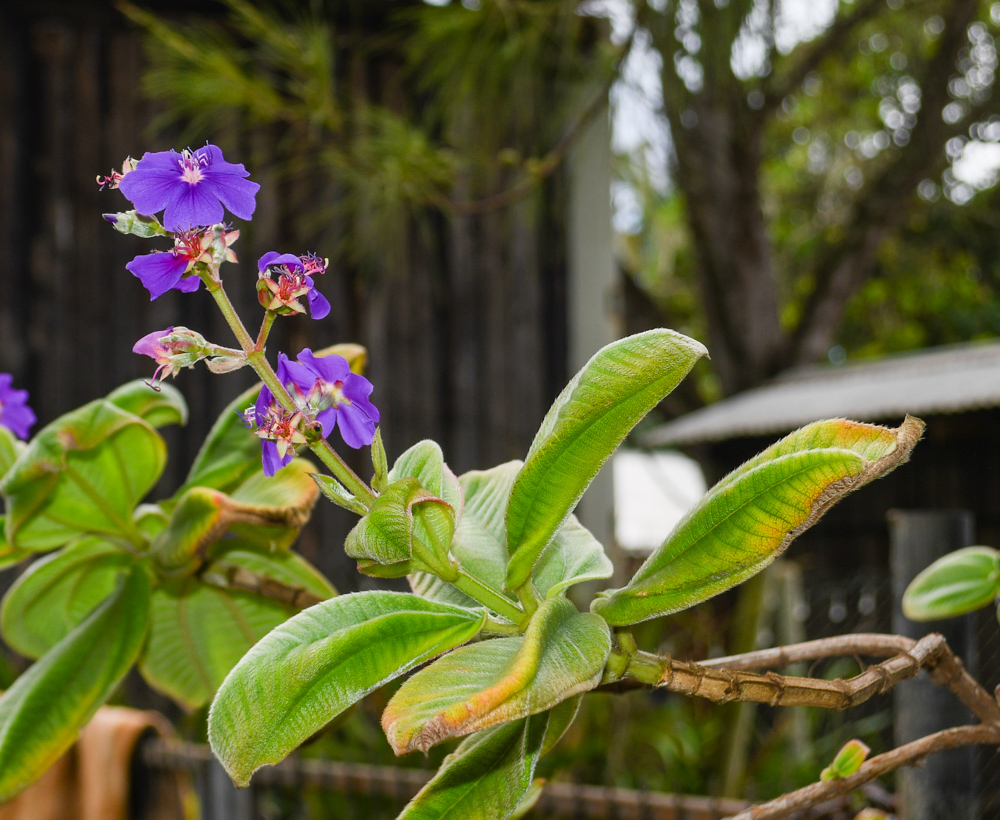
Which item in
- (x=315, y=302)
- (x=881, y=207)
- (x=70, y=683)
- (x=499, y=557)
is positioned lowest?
(x=70, y=683)

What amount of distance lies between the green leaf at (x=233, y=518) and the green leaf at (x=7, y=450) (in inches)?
5.2

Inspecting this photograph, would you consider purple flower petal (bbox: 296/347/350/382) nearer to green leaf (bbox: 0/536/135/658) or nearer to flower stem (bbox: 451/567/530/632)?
flower stem (bbox: 451/567/530/632)

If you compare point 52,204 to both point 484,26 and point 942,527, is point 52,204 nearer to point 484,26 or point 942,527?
point 484,26

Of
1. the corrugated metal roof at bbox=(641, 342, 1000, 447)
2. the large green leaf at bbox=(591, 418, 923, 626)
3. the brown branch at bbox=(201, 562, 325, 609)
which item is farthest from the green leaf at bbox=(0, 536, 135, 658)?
the corrugated metal roof at bbox=(641, 342, 1000, 447)

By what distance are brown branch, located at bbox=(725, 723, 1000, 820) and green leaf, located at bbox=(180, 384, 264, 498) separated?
36 cm

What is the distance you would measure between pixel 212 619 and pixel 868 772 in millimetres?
430

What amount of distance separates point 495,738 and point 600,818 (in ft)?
6.08

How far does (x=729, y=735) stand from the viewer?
2562 millimetres

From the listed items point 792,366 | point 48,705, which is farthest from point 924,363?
point 48,705

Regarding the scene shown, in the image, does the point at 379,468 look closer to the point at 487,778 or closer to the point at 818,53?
the point at 487,778

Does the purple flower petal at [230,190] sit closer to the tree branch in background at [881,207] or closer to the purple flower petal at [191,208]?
the purple flower petal at [191,208]

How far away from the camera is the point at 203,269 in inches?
14.4

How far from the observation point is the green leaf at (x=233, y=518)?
50cm

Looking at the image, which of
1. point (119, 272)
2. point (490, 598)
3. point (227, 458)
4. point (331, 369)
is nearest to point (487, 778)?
point (490, 598)
